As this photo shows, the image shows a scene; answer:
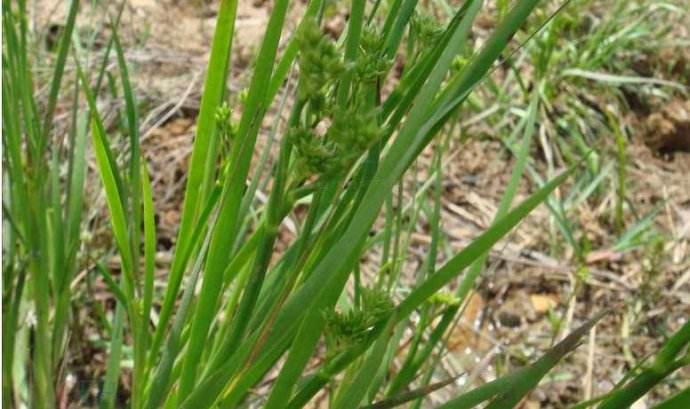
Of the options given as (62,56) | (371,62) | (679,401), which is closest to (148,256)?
(62,56)

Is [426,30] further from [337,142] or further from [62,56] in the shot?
[62,56]

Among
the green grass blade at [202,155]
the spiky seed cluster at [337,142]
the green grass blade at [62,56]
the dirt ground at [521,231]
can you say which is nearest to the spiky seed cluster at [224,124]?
the green grass blade at [202,155]

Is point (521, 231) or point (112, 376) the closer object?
point (112, 376)

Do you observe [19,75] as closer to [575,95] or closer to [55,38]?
[55,38]

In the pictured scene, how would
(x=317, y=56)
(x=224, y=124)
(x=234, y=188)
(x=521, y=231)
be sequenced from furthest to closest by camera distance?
1. (x=521, y=231)
2. (x=224, y=124)
3. (x=234, y=188)
4. (x=317, y=56)

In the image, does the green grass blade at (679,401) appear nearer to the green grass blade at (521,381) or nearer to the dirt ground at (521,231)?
the green grass blade at (521,381)

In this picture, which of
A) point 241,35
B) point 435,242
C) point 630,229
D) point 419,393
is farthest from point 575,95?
point 419,393

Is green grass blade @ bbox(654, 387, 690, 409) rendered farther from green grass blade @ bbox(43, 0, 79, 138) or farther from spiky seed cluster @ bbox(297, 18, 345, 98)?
green grass blade @ bbox(43, 0, 79, 138)

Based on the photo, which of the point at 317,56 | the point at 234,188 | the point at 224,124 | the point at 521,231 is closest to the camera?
the point at 317,56

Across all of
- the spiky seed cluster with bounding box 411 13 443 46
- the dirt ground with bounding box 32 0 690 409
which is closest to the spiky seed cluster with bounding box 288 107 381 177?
the spiky seed cluster with bounding box 411 13 443 46
